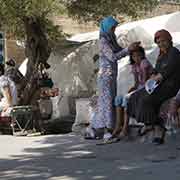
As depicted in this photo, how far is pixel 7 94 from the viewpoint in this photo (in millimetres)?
10898

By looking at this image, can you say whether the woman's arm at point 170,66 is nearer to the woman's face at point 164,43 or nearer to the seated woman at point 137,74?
the woman's face at point 164,43

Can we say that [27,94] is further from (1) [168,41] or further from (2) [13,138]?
(1) [168,41]

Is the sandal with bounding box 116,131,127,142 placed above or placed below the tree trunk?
below

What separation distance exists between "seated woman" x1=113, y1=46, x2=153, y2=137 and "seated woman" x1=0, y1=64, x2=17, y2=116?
10.2ft

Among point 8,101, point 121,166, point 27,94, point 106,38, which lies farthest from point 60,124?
point 121,166

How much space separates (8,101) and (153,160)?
4.79 meters

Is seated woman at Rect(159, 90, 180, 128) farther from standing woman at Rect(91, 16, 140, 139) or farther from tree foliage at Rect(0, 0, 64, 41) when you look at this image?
tree foliage at Rect(0, 0, 64, 41)

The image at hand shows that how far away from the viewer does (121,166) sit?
659cm

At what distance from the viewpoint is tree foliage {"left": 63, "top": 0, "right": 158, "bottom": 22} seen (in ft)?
39.7

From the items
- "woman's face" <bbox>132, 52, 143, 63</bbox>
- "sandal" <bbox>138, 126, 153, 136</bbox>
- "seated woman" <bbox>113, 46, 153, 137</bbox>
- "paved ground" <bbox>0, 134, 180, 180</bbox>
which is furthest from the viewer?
"woman's face" <bbox>132, 52, 143, 63</bbox>

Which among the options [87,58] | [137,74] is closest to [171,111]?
[137,74]

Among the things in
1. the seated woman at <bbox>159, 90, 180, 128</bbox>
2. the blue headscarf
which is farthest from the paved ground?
the blue headscarf

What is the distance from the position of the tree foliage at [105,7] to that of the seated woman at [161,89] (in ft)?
14.2

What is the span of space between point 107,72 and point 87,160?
1.96m
